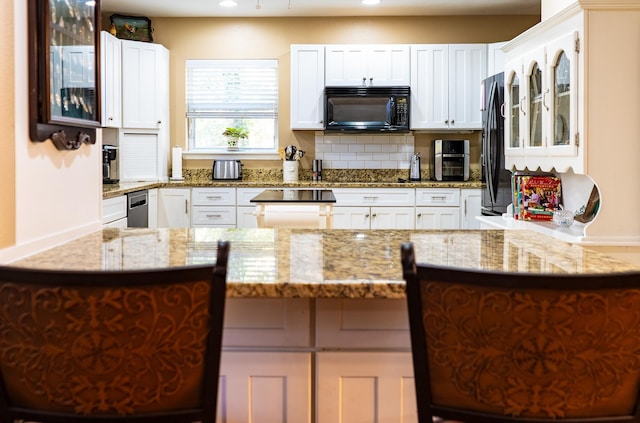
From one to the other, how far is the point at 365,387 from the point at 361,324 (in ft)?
0.51

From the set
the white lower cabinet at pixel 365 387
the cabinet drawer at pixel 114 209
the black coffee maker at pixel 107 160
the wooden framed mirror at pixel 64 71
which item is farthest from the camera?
the black coffee maker at pixel 107 160

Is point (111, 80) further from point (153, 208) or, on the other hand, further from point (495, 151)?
point (495, 151)

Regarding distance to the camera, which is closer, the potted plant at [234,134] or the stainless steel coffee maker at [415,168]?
the stainless steel coffee maker at [415,168]

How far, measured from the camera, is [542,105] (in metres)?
3.20

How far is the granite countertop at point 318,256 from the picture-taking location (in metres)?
1.21

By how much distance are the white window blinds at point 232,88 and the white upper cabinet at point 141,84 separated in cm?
44

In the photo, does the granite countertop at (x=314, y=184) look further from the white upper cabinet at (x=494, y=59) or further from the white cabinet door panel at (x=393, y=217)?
the white upper cabinet at (x=494, y=59)

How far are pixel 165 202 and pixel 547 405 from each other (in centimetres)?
482

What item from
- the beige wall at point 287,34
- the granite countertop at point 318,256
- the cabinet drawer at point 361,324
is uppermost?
the beige wall at point 287,34

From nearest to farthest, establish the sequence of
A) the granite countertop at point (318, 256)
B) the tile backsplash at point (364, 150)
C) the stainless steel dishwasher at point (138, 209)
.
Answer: the granite countertop at point (318, 256) → the stainless steel dishwasher at point (138, 209) → the tile backsplash at point (364, 150)

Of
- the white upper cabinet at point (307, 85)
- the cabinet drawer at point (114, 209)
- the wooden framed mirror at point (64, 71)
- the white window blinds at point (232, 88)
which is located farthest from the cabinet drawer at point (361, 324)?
the white window blinds at point (232, 88)

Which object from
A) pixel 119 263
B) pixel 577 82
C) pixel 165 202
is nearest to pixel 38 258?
pixel 119 263

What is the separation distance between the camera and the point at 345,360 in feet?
4.62

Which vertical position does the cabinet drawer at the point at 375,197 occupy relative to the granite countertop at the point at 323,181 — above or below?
below
